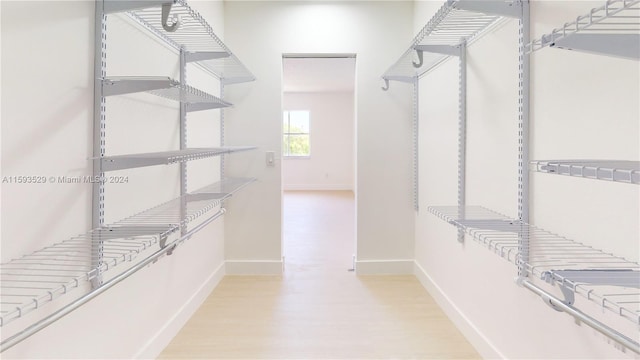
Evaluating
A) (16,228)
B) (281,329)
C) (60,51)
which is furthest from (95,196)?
(281,329)

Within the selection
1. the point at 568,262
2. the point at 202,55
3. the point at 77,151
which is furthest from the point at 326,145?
the point at 568,262

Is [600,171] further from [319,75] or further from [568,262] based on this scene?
[319,75]

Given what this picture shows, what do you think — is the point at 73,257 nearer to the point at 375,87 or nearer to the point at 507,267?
the point at 507,267

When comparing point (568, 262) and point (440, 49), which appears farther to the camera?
point (440, 49)

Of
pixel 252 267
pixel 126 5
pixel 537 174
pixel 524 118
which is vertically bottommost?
pixel 252 267

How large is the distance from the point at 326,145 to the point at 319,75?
8.77 ft

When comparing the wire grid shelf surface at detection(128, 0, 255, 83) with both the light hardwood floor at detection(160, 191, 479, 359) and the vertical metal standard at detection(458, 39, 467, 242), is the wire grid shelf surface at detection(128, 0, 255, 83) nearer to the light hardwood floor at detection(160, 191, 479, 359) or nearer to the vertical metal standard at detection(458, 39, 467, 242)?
the vertical metal standard at detection(458, 39, 467, 242)

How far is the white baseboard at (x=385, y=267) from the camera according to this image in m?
3.33

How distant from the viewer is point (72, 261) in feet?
4.39

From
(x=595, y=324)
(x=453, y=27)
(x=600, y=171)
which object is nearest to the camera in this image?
(x=600, y=171)

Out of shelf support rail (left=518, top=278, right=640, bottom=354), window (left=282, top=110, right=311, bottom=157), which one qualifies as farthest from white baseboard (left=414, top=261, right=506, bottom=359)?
window (left=282, top=110, right=311, bottom=157)

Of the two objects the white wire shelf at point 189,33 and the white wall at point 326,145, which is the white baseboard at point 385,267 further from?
the white wall at point 326,145

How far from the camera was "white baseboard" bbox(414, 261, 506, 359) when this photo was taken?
6.33 feet

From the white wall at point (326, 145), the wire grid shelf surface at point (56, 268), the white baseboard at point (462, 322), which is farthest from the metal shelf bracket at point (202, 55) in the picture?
the white wall at point (326, 145)
